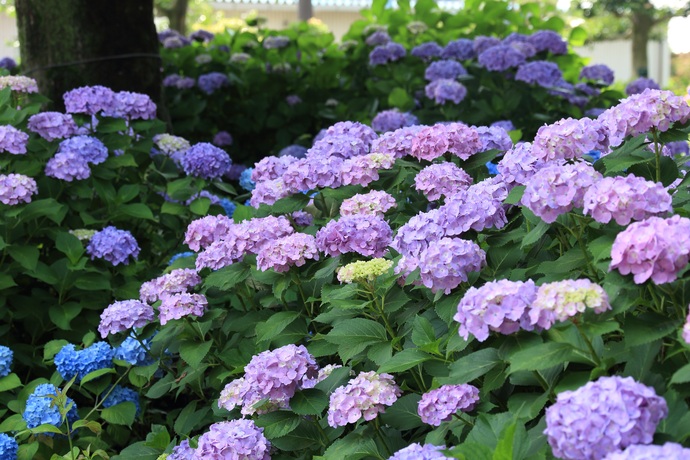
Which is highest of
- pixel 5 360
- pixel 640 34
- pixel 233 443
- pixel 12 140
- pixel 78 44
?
pixel 78 44

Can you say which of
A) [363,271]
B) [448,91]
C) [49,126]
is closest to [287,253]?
[363,271]

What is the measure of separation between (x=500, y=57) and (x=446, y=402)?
3.70m

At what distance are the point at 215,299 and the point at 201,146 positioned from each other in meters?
0.98

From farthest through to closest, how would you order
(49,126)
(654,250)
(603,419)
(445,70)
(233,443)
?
(445,70), (49,126), (233,443), (654,250), (603,419)

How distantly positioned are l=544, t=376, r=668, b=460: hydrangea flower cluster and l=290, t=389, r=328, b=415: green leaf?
0.81 meters

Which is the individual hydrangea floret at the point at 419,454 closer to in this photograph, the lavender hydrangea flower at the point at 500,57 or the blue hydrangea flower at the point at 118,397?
the blue hydrangea flower at the point at 118,397

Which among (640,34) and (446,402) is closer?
(446,402)

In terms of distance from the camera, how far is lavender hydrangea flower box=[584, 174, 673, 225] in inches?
69.4

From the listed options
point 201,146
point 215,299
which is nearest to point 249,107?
point 201,146

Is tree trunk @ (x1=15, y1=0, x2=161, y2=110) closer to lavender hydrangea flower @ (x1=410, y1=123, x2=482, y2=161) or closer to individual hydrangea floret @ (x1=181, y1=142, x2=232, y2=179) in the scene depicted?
individual hydrangea floret @ (x1=181, y1=142, x2=232, y2=179)

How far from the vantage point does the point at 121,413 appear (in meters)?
2.97

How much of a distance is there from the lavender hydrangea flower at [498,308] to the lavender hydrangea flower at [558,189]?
233mm

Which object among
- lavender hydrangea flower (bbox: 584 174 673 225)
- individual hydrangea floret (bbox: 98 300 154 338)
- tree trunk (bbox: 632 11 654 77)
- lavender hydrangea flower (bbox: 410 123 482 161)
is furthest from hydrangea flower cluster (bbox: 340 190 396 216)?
tree trunk (bbox: 632 11 654 77)

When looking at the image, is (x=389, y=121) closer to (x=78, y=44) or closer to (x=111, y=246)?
(x=78, y=44)
